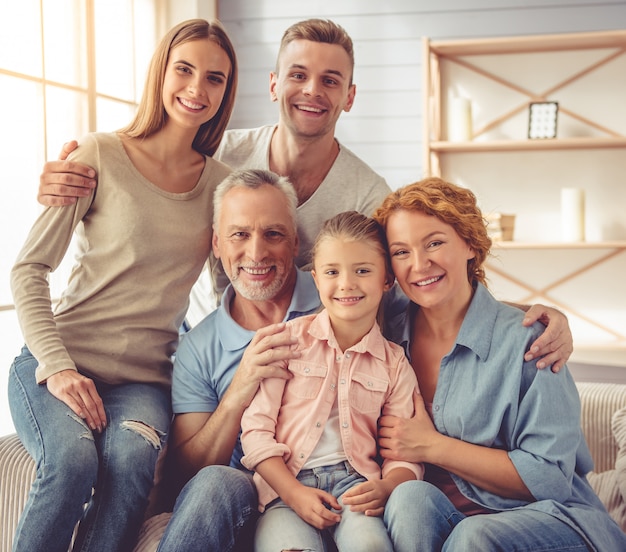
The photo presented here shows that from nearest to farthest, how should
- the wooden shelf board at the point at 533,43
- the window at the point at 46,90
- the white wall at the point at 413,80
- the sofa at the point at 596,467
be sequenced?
the sofa at the point at 596,467
the window at the point at 46,90
the wooden shelf board at the point at 533,43
the white wall at the point at 413,80

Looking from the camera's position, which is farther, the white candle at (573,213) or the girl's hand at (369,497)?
the white candle at (573,213)

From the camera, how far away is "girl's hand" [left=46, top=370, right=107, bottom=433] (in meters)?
1.81

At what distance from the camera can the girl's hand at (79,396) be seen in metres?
1.81

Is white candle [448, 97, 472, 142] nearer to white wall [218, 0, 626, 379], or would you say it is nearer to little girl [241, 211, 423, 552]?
white wall [218, 0, 626, 379]

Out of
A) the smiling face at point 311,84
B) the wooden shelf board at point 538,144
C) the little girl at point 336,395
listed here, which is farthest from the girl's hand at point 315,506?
the wooden shelf board at point 538,144

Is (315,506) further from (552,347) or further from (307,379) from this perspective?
(552,347)

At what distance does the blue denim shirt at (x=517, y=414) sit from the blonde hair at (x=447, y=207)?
0.13 m

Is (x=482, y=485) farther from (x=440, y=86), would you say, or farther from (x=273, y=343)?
(x=440, y=86)

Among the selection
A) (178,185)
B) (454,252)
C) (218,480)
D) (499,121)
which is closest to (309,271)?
(178,185)

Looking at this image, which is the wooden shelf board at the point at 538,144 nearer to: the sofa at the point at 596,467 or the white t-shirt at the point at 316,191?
the white t-shirt at the point at 316,191

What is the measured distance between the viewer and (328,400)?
1814mm

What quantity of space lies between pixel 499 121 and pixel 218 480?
10.2ft

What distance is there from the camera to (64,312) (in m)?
2.07

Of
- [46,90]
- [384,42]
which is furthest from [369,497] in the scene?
[384,42]
